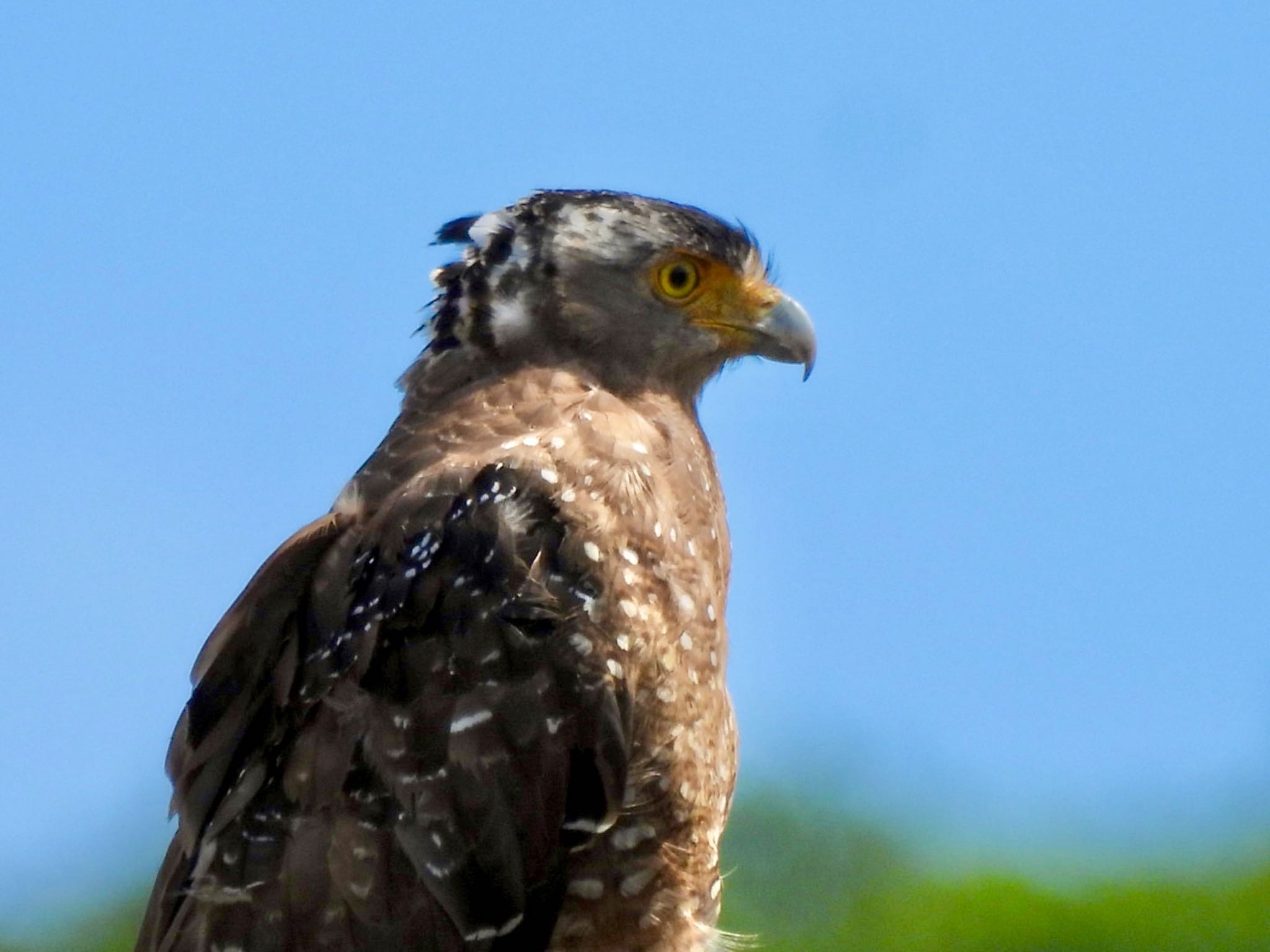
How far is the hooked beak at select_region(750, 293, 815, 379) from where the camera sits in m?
5.44

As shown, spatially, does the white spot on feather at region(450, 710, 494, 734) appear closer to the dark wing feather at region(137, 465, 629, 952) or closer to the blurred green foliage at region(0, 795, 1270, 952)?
the dark wing feather at region(137, 465, 629, 952)

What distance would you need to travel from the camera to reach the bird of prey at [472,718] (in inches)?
168

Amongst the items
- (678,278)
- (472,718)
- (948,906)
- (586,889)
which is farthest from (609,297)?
(948,906)

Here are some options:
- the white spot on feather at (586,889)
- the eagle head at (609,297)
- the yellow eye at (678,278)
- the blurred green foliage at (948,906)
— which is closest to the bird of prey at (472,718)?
the white spot on feather at (586,889)

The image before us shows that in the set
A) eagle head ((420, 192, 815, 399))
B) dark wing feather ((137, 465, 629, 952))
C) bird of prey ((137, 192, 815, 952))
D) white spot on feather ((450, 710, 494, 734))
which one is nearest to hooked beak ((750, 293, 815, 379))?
eagle head ((420, 192, 815, 399))

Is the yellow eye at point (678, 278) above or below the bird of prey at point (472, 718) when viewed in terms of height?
above

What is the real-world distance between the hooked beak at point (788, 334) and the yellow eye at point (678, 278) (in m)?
0.23

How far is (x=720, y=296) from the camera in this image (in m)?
5.43

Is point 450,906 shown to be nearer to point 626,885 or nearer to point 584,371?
point 626,885

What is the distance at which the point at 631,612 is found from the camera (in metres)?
4.44

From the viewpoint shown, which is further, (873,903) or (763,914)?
(873,903)

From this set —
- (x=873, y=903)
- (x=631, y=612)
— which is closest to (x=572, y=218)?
(x=631, y=612)

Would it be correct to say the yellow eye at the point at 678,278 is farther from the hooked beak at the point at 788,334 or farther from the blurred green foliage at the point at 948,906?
the blurred green foliage at the point at 948,906

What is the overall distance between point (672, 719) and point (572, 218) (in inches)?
61.7
